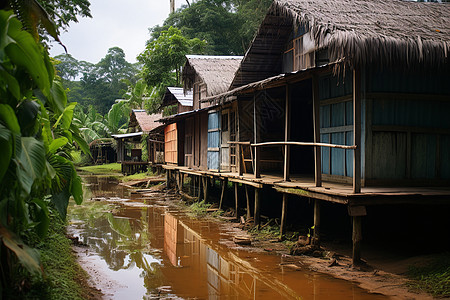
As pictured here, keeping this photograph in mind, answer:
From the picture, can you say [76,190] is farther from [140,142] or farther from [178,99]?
[140,142]

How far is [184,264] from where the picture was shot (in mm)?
8328

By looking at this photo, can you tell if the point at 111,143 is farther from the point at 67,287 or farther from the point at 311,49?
the point at 67,287

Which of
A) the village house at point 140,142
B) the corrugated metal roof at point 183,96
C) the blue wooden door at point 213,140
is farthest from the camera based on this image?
the village house at point 140,142

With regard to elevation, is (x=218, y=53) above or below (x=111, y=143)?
above

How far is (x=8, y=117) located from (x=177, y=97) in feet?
67.0

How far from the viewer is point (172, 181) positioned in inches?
841

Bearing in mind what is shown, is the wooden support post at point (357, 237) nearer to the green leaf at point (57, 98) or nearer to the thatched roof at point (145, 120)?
the green leaf at point (57, 98)

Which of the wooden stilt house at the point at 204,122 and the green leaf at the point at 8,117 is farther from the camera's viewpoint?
the wooden stilt house at the point at 204,122

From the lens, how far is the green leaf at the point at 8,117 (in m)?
3.41

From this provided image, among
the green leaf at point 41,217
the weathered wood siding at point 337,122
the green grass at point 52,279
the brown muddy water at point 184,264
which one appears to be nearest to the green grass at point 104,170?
the brown muddy water at point 184,264

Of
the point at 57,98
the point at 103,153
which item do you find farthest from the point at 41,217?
the point at 103,153

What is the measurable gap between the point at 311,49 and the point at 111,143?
29597 mm

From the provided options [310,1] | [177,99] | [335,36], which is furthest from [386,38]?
[177,99]

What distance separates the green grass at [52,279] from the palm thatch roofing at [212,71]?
37.7 ft
